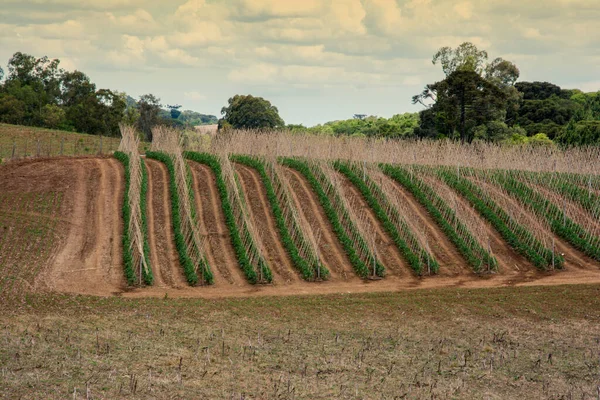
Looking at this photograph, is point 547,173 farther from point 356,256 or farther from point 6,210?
point 6,210

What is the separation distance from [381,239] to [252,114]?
1361 inches

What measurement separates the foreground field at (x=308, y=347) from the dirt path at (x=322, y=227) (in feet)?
8.84

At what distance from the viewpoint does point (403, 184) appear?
95.8 ft

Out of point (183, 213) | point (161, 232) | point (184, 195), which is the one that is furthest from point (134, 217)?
point (184, 195)

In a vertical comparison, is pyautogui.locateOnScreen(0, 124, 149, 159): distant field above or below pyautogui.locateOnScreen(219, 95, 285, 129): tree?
below

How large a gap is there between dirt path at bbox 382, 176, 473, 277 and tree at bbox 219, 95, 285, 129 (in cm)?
3069

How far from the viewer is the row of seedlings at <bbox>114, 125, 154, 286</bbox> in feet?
68.0

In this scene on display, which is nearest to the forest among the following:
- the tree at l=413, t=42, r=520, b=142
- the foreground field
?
the tree at l=413, t=42, r=520, b=142

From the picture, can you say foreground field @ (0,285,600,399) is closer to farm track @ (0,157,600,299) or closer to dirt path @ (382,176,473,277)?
farm track @ (0,157,600,299)

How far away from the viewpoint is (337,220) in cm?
2522

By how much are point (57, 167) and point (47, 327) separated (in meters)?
14.6

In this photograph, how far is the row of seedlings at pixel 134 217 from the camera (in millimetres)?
20734

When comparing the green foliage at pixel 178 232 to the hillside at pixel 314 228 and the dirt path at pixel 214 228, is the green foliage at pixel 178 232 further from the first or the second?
the dirt path at pixel 214 228

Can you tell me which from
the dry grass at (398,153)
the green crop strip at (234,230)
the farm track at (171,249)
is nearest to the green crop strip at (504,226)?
the farm track at (171,249)
